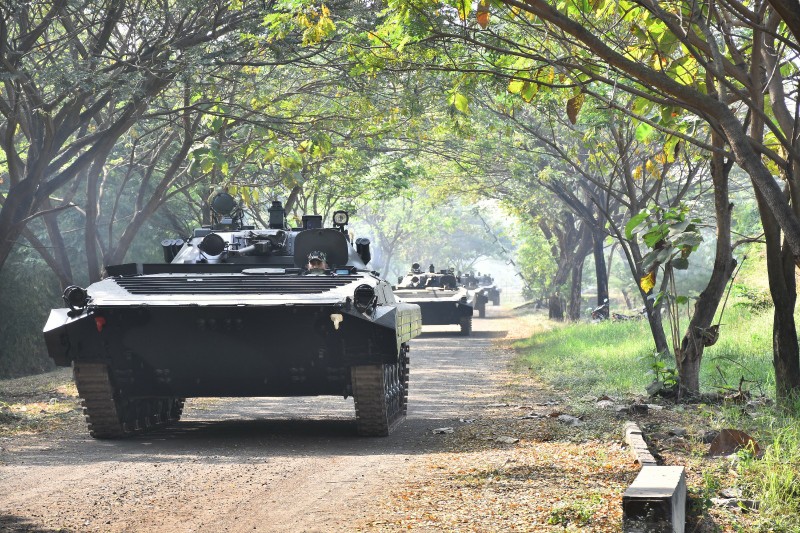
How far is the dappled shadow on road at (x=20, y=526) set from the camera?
5.87 meters

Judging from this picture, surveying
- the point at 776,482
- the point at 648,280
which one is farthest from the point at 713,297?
the point at 776,482

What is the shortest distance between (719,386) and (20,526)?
6.63 metres

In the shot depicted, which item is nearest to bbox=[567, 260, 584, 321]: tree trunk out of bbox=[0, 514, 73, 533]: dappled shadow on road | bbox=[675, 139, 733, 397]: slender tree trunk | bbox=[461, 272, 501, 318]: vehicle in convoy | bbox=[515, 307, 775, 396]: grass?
bbox=[461, 272, 501, 318]: vehicle in convoy

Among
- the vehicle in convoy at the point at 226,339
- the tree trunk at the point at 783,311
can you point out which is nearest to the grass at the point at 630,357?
the tree trunk at the point at 783,311

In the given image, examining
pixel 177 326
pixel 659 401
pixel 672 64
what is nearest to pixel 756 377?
pixel 659 401

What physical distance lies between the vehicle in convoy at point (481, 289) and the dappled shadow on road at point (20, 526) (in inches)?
1267

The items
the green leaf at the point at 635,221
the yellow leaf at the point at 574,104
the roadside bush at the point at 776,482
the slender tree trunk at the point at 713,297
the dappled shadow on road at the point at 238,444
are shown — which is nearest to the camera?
the roadside bush at the point at 776,482

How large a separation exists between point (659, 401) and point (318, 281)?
140 inches

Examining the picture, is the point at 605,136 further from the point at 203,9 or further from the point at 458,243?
the point at 458,243

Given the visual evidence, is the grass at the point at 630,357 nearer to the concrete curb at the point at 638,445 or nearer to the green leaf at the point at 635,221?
the concrete curb at the point at 638,445

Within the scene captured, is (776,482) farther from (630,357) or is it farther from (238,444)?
(630,357)

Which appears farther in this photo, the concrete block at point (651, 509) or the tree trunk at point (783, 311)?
the tree trunk at point (783, 311)

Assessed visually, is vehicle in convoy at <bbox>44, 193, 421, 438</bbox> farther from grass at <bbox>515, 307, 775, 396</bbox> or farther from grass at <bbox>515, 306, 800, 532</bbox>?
grass at <bbox>515, 307, 775, 396</bbox>

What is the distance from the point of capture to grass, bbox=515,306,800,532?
20.4 ft
